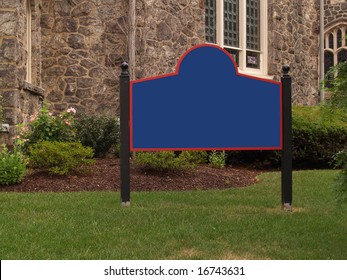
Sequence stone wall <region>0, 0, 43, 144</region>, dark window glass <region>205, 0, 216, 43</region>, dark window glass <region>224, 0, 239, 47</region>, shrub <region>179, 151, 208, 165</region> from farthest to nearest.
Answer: dark window glass <region>224, 0, 239, 47</region>, dark window glass <region>205, 0, 216, 43</region>, shrub <region>179, 151, 208, 165</region>, stone wall <region>0, 0, 43, 144</region>

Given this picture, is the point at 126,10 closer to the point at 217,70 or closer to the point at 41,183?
the point at 41,183

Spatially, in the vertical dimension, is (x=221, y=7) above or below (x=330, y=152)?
above

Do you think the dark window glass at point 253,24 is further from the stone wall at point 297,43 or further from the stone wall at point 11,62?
the stone wall at point 11,62

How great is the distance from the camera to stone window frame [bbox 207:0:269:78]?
579 inches

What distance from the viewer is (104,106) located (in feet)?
41.5

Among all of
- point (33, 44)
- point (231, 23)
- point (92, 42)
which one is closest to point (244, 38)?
point (231, 23)

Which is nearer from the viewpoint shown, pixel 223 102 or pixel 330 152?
pixel 223 102

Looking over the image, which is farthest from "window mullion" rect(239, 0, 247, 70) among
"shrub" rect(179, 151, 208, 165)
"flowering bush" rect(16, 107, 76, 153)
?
"flowering bush" rect(16, 107, 76, 153)

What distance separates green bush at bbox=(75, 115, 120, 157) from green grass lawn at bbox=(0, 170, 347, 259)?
339cm

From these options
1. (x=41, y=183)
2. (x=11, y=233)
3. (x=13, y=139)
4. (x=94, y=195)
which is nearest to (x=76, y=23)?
(x=13, y=139)

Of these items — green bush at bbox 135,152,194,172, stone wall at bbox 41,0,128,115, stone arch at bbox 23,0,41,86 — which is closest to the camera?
green bush at bbox 135,152,194,172

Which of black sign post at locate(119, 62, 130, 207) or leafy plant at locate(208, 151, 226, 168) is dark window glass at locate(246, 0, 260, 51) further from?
black sign post at locate(119, 62, 130, 207)

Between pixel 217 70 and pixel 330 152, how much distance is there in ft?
20.3

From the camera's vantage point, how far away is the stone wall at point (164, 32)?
12586 mm
